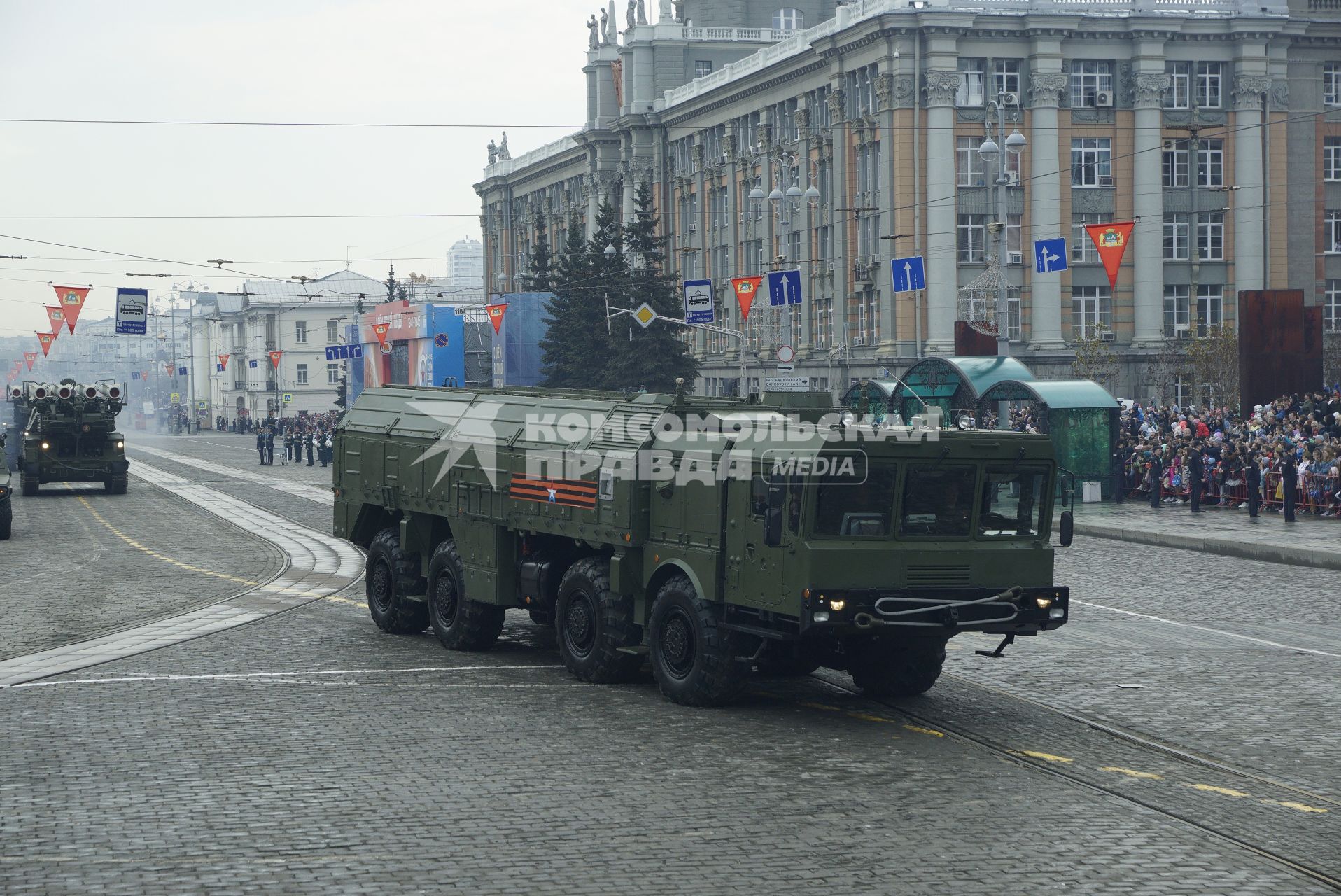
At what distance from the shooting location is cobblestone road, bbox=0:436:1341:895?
8875 millimetres

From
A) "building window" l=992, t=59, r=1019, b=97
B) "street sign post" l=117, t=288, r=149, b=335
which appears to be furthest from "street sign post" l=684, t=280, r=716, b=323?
"building window" l=992, t=59, r=1019, b=97

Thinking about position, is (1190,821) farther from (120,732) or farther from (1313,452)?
(1313,452)

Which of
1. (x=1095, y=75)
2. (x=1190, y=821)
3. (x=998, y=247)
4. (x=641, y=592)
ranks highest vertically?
(x=1095, y=75)

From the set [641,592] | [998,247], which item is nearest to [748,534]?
[641,592]

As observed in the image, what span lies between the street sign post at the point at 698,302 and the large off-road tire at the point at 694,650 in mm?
35374

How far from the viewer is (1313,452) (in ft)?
104

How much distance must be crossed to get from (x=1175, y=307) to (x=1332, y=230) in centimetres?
806

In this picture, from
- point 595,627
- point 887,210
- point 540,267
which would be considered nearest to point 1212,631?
point 595,627

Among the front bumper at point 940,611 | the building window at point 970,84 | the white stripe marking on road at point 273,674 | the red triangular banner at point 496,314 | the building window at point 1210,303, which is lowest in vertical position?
the white stripe marking on road at point 273,674

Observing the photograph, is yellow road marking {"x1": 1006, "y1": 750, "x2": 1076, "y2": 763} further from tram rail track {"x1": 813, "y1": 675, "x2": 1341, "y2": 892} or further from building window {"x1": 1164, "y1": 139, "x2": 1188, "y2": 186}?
building window {"x1": 1164, "y1": 139, "x2": 1188, "y2": 186}

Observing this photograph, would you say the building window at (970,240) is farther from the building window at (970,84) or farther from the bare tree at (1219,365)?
the bare tree at (1219,365)

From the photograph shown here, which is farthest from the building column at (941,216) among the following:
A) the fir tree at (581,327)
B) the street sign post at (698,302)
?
the street sign post at (698,302)

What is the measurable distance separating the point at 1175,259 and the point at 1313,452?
39.9m

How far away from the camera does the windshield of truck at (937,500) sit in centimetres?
1273
